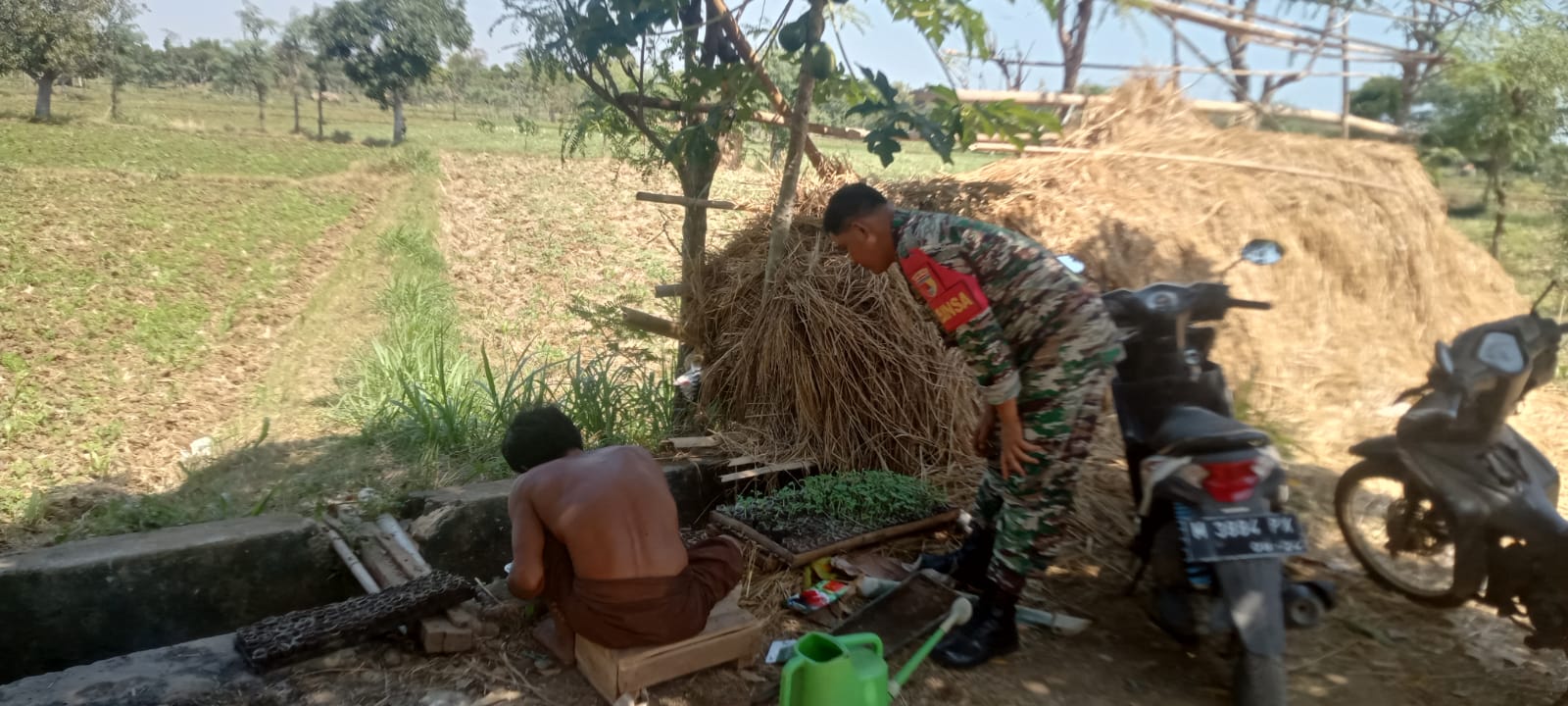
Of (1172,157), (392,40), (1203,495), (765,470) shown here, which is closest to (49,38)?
(392,40)

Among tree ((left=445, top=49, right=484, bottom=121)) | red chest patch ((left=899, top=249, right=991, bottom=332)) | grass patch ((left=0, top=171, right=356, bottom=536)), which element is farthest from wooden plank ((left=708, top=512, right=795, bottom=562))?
tree ((left=445, top=49, right=484, bottom=121))

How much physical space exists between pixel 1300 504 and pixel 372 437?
17.8ft

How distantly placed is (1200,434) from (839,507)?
1.75 m

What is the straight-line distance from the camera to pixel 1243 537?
255 centimetres

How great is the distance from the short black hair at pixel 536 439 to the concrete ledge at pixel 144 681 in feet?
3.28

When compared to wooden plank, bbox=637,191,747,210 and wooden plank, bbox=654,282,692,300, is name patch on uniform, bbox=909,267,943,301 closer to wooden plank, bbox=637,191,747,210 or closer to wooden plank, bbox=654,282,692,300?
wooden plank, bbox=637,191,747,210

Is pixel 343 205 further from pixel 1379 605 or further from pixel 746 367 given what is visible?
pixel 1379 605

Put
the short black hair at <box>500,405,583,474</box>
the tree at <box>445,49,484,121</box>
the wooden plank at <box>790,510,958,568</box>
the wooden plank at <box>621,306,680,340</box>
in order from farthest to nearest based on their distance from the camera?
the tree at <box>445,49,484,121</box>
the wooden plank at <box>621,306,680,340</box>
the wooden plank at <box>790,510,958,568</box>
the short black hair at <box>500,405,583,474</box>

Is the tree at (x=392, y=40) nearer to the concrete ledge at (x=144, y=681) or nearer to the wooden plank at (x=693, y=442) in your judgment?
the wooden plank at (x=693, y=442)

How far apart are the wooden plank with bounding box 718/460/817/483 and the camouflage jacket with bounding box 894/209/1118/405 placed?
1.73 m

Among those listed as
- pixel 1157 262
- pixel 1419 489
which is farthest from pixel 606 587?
pixel 1157 262

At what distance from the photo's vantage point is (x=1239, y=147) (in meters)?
5.88

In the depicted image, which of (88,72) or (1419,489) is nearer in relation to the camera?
(1419,489)

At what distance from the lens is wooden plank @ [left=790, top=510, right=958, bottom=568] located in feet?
11.7
